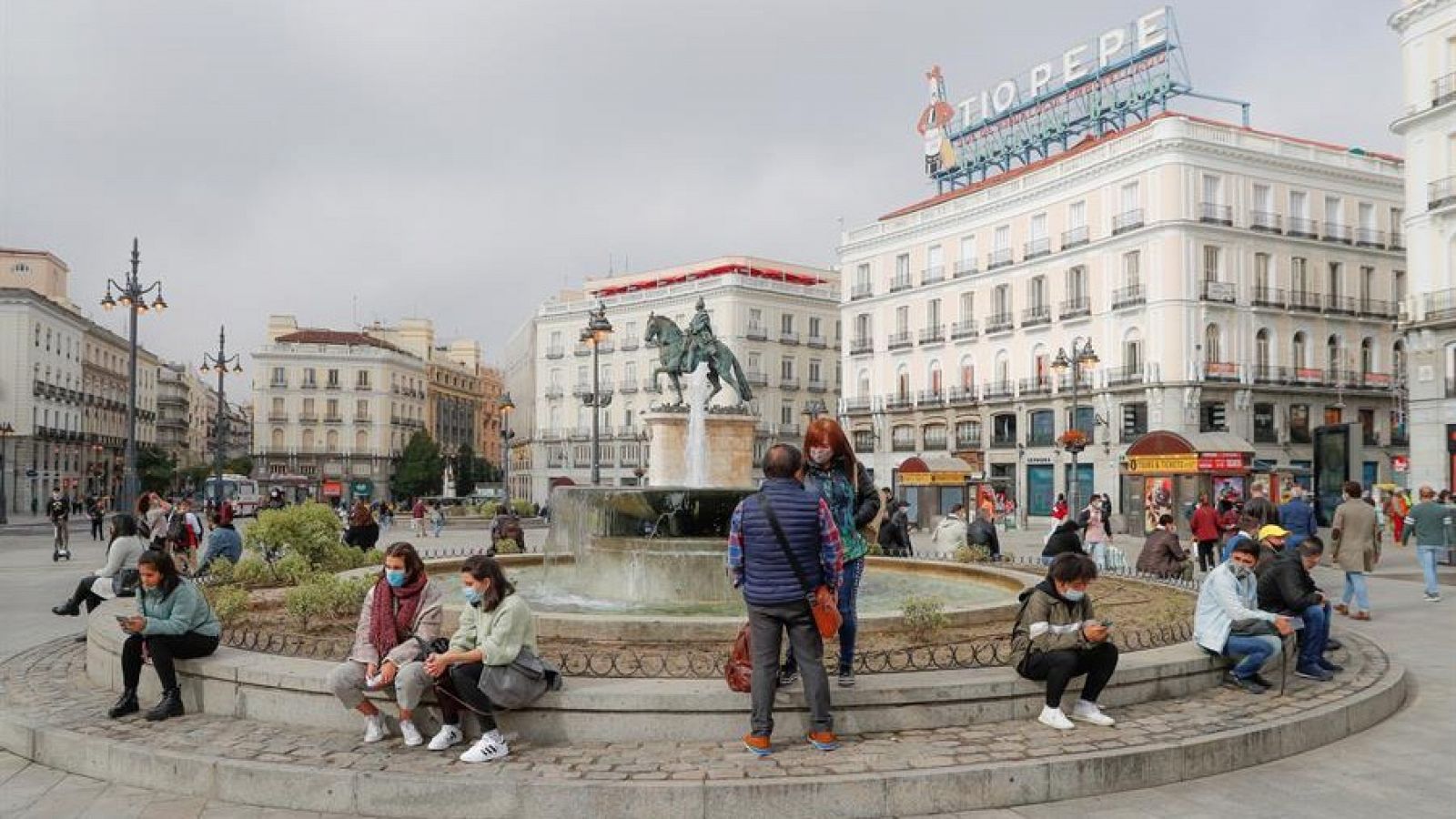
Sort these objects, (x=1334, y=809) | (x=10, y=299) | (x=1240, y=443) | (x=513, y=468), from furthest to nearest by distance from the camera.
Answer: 1. (x=513, y=468)
2. (x=10, y=299)
3. (x=1240, y=443)
4. (x=1334, y=809)

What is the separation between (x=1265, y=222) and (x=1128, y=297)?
6670mm

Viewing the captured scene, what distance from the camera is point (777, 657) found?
18.9ft

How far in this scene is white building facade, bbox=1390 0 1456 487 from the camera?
30562mm

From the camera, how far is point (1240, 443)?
29.5 meters

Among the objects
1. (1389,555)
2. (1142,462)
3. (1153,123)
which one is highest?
(1153,123)

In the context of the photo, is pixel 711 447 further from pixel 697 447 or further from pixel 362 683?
pixel 362 683

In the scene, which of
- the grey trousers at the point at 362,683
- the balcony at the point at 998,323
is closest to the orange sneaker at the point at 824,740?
the grey trousers at the point at 362,683

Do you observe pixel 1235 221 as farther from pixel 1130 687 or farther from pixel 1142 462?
pixel 1130 687

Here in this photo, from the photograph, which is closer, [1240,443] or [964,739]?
[964,739]

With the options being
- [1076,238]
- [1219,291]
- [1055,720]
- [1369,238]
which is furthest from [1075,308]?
[1055,720]

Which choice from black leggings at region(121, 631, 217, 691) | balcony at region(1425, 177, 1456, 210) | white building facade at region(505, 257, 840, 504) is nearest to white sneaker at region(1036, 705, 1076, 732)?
black leggings at region(121, 631, 217, 691)

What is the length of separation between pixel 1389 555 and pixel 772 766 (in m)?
23.2

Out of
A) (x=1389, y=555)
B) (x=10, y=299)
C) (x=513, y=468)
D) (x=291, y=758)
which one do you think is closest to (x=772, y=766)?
(x=291, y=758)

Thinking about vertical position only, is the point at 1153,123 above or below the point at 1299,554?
above
